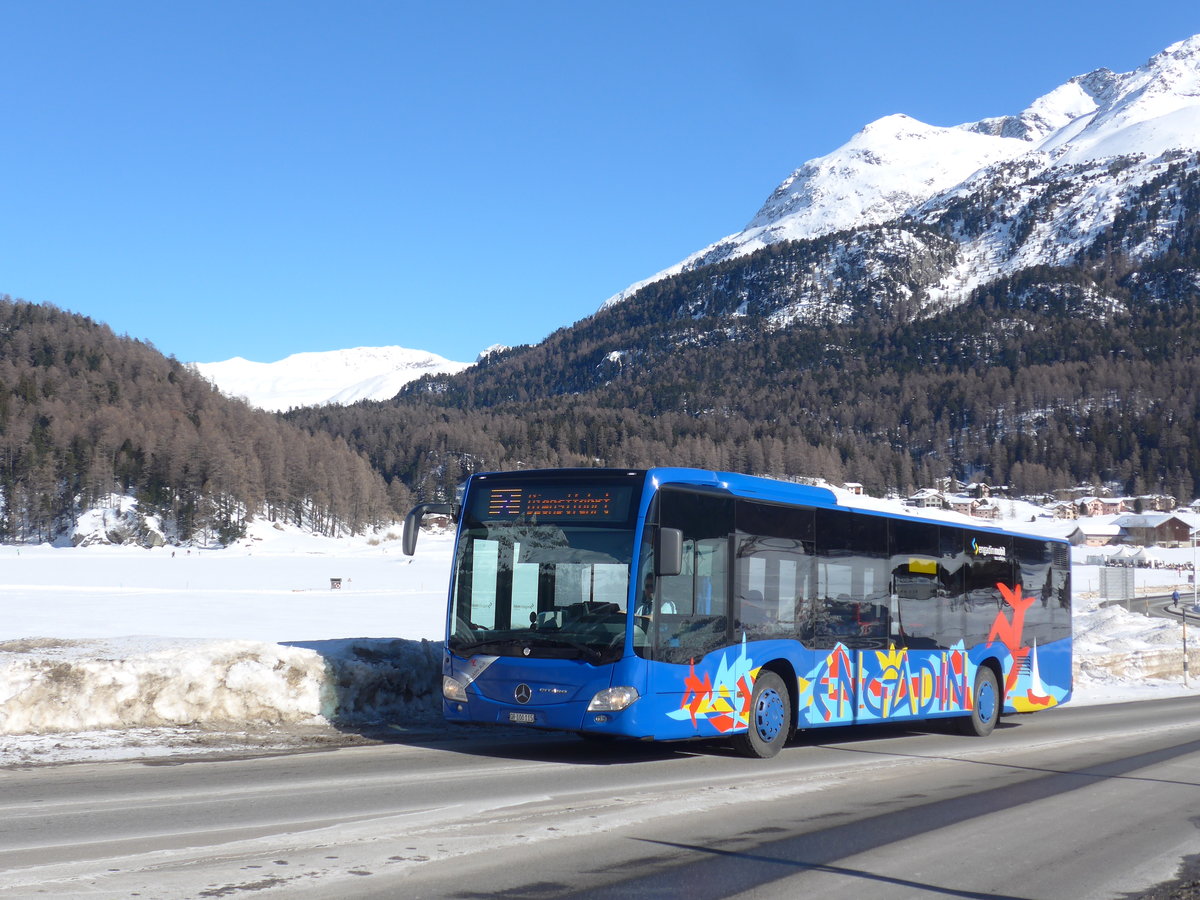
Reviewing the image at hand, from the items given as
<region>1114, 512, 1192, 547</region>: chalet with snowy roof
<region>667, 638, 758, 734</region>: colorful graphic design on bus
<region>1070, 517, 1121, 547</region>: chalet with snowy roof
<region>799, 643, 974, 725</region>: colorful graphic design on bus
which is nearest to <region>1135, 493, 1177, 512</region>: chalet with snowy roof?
<region>1114, 512, 1192, 547</region>: chalet with snowy roof

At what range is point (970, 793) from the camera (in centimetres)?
1076

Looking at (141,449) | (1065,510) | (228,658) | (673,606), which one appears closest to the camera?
(673,606)

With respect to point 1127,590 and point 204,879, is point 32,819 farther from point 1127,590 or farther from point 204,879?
point 1127,590

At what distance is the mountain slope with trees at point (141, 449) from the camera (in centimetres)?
14212

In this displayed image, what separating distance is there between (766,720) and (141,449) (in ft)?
502

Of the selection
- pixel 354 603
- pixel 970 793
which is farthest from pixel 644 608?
pixel 354 603

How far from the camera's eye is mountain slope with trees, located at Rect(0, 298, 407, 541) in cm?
14212

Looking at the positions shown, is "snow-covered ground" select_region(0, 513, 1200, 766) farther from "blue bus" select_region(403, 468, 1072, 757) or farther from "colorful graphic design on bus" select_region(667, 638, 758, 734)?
"colorful graphic design on bus" select_region(667, 638, 758, 734)

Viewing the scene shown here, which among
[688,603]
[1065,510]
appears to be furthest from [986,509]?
[688,603]

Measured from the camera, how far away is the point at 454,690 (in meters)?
11.6

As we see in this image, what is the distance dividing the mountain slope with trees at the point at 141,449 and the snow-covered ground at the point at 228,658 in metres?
72.6

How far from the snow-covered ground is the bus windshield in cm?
247

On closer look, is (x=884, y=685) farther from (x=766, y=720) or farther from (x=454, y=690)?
(x=454, y=690)

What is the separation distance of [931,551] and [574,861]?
984 cm
